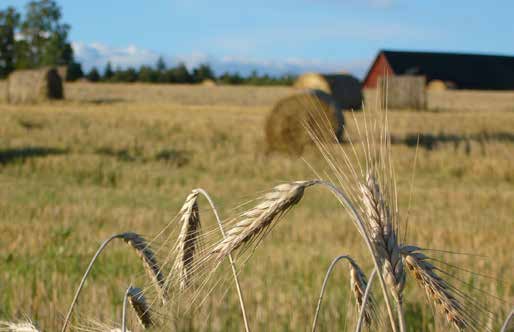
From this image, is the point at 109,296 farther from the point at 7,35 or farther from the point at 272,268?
the point at 7,35

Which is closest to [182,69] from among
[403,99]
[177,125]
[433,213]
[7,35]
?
[7,35]

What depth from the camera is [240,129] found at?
14.7m

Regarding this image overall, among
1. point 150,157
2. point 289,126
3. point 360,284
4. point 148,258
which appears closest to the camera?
point 360,284

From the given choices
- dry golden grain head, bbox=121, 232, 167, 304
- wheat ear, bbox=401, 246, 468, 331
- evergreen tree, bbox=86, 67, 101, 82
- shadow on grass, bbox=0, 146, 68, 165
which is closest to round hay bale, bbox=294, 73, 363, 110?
shadow on grass, bbox=0, 146, 68, 165

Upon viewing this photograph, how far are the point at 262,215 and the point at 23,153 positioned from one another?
980 centimetres

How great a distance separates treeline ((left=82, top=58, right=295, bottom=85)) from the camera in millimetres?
59469

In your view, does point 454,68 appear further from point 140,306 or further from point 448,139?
point 140,306

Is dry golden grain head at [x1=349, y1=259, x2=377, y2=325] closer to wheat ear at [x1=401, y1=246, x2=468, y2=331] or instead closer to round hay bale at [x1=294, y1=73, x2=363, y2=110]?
wheat ear at [x1=401, y1=246, x2=468, y2=331]

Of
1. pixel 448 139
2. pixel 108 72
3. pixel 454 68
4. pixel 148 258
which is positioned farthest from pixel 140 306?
pixel 108 72

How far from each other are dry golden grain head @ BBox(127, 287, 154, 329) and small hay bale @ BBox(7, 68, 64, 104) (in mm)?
23923

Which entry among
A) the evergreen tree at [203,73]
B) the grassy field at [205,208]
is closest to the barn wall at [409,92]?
the grassy field at [205,208]

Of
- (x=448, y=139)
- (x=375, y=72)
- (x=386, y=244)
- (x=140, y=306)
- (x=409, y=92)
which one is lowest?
(x=448, y=139)

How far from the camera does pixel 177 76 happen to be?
60.7 m

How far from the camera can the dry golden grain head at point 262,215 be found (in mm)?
1095
